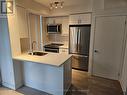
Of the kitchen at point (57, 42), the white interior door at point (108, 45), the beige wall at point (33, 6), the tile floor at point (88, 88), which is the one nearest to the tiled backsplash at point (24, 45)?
the kitchen at point (57, 42)

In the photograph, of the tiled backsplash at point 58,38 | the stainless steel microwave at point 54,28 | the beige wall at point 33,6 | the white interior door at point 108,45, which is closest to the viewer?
the beige wall at point 33,6

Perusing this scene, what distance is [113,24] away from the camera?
109 inches

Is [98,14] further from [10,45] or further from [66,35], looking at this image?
[10,45]

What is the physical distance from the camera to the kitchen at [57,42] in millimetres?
2293

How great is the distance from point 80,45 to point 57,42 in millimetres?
1501

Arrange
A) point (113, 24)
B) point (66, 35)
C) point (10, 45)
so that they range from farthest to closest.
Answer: point (66, 35)
point (113, 24)
point (10, 45)

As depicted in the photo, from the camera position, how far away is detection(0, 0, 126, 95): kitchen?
2293 mm

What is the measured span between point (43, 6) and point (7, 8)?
1.70m

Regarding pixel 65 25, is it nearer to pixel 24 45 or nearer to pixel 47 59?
pixel 24 45

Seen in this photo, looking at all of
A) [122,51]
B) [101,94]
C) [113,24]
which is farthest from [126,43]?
[101,94]

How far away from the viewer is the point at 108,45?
115 inches

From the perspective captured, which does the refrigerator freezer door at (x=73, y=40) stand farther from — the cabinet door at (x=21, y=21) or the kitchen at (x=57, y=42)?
the cabinet door at (x=21, y=21)

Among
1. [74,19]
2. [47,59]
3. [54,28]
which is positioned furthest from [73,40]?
[47,59]

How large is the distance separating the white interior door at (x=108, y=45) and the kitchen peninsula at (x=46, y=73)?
1.34 m
